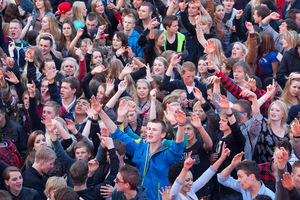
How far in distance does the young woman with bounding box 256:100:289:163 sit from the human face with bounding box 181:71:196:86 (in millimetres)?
1762

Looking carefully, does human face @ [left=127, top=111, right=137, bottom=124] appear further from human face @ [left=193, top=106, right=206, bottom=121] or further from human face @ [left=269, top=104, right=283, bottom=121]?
human face @ [left=269, top=104, right=283, bottom=121]

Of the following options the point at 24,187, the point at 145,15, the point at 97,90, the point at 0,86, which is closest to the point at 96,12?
the point at 145,15

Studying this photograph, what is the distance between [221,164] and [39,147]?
229cm

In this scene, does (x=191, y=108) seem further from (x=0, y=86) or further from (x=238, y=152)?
(x=0, y=86)

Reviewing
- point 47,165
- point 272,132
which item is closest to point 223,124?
point 272,132

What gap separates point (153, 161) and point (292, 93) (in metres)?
2.99

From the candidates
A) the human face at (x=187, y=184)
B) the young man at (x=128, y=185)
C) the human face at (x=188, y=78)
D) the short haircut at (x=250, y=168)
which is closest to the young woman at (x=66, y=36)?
the human face at (x=188, y=78)

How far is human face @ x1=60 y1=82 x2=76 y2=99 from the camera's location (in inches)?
350

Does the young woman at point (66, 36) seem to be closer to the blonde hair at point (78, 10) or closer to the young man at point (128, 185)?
the blonde hair at point (78, 10)

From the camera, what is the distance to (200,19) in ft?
37.7

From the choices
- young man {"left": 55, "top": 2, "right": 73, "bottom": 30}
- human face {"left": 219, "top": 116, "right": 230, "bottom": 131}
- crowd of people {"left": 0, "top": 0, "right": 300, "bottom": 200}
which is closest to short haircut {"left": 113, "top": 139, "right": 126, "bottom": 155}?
crowd of people {"left": 0, "top": 0, "right": 300, "bottom": 200}

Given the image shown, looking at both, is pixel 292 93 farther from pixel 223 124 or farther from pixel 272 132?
pixel 223 124

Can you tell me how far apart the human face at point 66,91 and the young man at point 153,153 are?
1757 millimetres

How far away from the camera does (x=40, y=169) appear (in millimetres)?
7062
